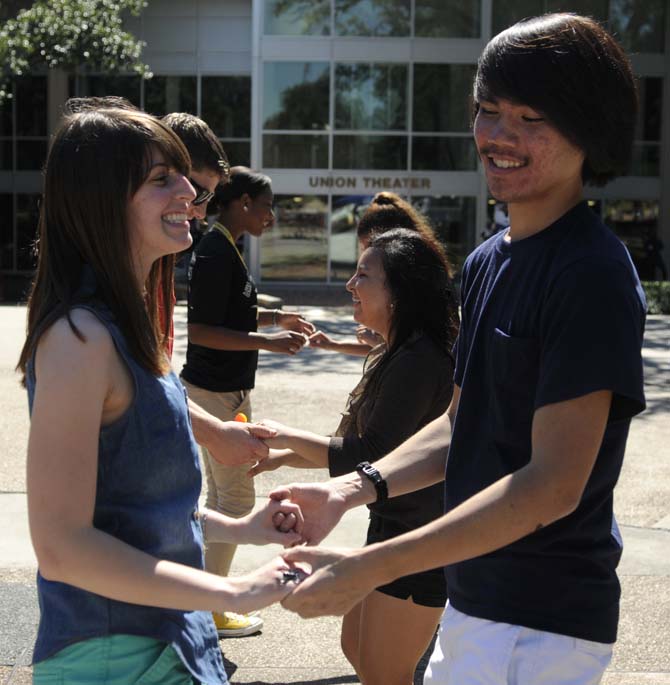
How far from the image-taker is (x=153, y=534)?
7.05 feet

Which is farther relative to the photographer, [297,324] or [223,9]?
[223,9]

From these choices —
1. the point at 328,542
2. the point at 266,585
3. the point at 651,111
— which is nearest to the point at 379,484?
the point at 266,585

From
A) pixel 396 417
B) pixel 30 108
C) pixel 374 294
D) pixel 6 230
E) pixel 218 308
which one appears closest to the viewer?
pixel 396 417

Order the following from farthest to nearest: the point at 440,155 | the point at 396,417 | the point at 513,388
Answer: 1. the point at 440,155
2. the point at 396,417
3. the point at 513,388

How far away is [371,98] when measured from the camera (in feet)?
96.2

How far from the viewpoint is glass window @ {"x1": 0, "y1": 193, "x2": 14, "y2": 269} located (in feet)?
110

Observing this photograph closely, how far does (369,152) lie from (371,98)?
144cm

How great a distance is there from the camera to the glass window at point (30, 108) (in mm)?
33062

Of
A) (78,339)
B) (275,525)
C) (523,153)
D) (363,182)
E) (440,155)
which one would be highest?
(440,155)

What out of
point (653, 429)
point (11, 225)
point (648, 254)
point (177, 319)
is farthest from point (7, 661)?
point (11, 225)

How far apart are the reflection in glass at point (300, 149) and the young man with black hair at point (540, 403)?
27265 millimetres

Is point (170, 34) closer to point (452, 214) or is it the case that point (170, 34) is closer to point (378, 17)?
point (378, 17)

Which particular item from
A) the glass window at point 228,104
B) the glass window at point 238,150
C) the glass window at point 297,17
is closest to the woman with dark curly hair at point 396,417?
the glass window at point 297,17

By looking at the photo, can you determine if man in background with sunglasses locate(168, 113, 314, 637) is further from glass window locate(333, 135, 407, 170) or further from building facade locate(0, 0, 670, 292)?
glass window locate(333, 135, 407, 170)
